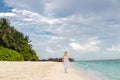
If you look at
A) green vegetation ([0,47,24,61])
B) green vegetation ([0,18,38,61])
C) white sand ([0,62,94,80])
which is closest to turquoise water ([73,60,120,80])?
white sand ([0,62,94,80])

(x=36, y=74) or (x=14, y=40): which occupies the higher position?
(x=14, y=40)

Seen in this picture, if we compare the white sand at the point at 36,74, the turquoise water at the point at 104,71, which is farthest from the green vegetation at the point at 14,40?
the white sand at the point at 36,74

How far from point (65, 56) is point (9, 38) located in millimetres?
35468

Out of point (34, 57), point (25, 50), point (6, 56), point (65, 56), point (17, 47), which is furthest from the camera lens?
point (34, 57)

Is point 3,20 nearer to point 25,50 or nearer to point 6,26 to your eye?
point 6,26

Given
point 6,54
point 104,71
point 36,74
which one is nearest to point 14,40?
point 6,54

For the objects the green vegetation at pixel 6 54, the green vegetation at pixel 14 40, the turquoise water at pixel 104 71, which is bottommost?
the turquoise water at pixel 104 71

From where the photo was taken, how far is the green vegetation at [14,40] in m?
50.1

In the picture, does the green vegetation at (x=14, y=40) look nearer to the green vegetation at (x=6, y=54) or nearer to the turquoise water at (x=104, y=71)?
Result: the green vegetation at (x=6, y=54)

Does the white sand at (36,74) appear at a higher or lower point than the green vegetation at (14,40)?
lower

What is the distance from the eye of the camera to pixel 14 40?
54531 millimetres

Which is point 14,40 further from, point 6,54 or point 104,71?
point 104,71

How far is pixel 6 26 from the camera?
51.6 meters

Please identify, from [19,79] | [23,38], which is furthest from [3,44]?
[19,79]
